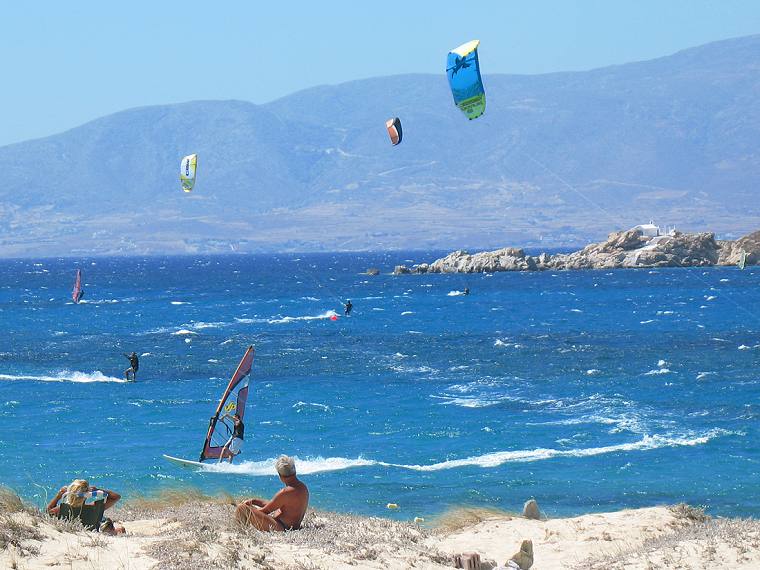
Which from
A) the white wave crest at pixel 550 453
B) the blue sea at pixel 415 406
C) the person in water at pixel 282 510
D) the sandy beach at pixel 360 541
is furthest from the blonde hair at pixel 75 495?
the white wave crest at pixel 550 453

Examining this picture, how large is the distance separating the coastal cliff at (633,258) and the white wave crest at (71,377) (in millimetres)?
112560

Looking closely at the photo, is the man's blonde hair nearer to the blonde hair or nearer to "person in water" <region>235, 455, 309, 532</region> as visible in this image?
"person in water" <region>235, 455, 309, 532</region>

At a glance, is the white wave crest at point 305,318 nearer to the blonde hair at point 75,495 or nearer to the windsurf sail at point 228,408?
the windsurf sail at point 228,408

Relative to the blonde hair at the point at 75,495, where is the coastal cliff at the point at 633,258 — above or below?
below

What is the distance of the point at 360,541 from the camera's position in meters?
13.0

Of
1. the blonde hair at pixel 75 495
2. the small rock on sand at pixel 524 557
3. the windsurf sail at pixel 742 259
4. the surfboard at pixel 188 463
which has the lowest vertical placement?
the windsurf sail at pixel 742 259

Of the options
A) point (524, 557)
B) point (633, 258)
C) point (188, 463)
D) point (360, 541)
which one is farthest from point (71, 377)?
point (633, 258)

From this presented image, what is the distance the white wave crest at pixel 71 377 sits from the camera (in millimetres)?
43094

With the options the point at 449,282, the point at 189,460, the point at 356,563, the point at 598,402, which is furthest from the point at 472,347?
the point at 449,282

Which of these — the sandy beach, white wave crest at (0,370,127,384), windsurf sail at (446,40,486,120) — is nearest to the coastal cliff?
white wave crest at (0,370,127,384)

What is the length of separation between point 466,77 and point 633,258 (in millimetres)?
137354

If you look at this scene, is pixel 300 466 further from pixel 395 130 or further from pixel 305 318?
pixel 305 318

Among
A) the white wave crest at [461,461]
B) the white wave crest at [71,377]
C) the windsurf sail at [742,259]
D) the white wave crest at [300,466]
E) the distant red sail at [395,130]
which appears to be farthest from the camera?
the windsurf sail at [742,259]

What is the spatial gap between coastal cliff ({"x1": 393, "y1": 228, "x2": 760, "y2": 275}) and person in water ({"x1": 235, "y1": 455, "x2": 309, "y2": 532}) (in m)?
142
